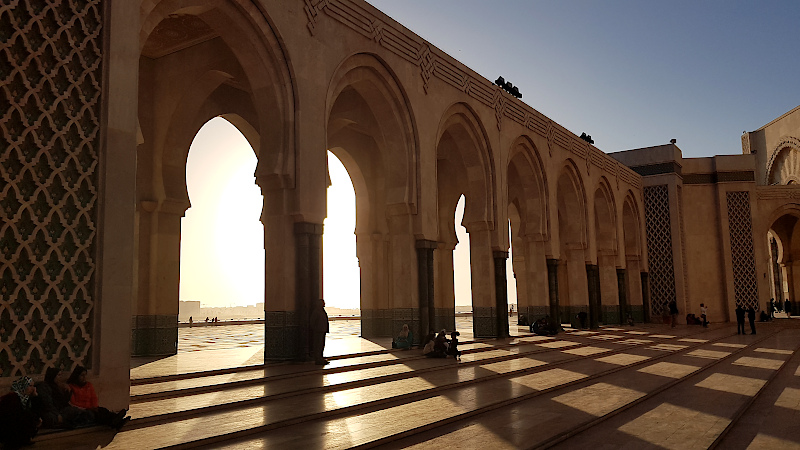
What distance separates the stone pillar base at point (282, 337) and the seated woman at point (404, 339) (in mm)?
2331

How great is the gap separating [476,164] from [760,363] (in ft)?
19.8

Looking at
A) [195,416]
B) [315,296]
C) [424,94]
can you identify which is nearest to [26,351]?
[195,416]

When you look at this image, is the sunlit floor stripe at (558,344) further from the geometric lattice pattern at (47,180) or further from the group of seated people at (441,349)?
the geometric lattice pattern at (47,180)

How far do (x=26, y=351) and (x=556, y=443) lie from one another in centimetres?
397

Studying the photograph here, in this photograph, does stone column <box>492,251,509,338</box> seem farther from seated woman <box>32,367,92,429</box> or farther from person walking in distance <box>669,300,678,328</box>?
seated woman <box>32,367,92,429</box>

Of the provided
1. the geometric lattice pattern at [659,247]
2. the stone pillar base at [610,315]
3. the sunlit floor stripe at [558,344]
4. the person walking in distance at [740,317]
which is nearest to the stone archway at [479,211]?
the sunlit floor stripe at [558,344]

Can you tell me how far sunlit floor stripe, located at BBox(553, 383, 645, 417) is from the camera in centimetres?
510

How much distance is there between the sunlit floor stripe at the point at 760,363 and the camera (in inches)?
320

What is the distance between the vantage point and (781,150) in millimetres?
28656

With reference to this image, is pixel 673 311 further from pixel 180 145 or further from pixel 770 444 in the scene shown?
pixel 770 444

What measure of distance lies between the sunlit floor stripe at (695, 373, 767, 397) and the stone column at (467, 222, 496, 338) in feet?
17.8

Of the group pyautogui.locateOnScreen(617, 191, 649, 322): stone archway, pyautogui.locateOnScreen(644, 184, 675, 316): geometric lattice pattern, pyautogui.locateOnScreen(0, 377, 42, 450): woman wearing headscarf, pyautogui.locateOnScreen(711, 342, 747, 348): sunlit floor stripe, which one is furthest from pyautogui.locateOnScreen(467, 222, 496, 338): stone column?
pyautogui.locateOnScreen(644, 184, 675, 316): geometric lattice pattern

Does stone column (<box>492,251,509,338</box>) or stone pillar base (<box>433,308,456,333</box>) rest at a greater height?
stone column (<box>492,251,509,338</box>)

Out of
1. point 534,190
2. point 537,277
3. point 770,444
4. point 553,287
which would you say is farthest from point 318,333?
point 553,287
